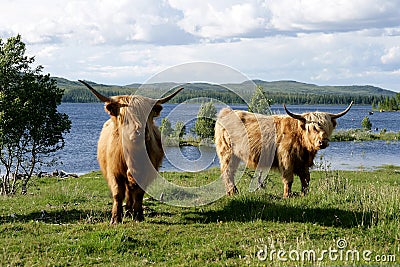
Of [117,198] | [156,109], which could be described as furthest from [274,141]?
[117,198]

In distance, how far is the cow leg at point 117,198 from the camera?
7.75 meters

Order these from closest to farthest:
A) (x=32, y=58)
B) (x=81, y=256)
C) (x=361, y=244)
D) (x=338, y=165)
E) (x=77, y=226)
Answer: (x=81, y=256) < (x=361, y=244) < (x=77, y=226) < (x=32, y=58) < (x=338, y=165)

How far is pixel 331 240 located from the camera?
6508mm

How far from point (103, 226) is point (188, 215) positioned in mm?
1626

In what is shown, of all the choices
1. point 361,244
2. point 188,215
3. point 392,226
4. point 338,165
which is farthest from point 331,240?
point 338,165

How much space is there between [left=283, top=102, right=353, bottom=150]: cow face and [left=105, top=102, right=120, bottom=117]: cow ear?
396 centimetres

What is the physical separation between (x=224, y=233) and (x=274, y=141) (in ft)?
13.5

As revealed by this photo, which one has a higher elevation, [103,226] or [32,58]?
[32,58]

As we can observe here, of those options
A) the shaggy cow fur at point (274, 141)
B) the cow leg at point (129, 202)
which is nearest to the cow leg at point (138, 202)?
the cow leg at point (129, 202)

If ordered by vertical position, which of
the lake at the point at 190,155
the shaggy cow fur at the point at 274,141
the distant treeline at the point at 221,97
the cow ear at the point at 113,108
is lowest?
the lake at the point at 190,155

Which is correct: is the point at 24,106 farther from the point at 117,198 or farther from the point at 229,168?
the point at 117,198

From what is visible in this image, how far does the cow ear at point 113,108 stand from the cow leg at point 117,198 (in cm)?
110

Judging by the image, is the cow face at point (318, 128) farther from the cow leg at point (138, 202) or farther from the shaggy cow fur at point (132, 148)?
the cow leg at point (138, 202)

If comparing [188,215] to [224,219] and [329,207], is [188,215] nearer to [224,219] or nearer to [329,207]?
[224,219]
